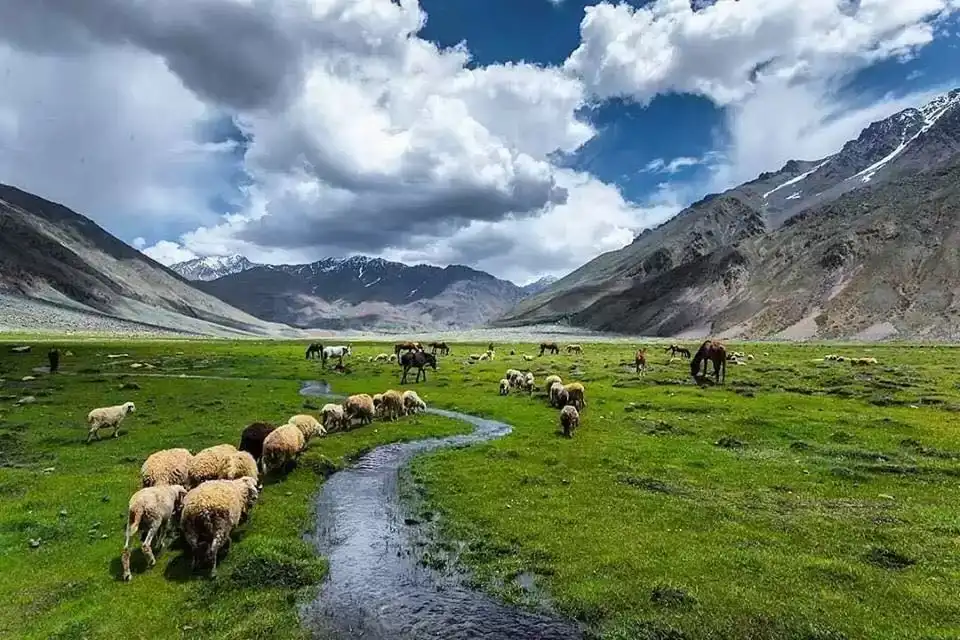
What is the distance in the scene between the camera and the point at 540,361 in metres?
82.6

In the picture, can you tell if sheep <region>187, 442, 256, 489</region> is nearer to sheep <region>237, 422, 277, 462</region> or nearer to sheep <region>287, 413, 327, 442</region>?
sheep <region>237, 422, 277, 462</region>

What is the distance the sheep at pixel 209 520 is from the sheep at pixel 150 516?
529 millimetres

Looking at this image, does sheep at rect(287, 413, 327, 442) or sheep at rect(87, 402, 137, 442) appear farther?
sheep at rect(87, 402, 137, 442)

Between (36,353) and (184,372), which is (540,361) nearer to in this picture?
(184,372)

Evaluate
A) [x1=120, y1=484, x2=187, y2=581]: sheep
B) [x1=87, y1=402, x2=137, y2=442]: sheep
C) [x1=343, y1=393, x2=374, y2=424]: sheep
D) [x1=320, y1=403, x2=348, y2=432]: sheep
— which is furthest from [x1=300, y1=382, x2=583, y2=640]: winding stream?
[x1=87, y1=402, x2=137, y2=442]: sheep

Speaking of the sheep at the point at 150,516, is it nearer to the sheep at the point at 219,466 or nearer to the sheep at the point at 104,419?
the sheep at the point at 219,466

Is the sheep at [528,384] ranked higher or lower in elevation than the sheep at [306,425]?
higher

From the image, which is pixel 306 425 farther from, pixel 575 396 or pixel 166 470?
pixel 575 396

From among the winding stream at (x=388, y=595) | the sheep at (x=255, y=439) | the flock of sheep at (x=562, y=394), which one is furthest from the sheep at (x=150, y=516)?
the flock of sheep at (x=562, y=394)

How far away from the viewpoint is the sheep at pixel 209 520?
17.0m

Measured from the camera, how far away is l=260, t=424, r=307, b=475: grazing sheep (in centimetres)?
2683

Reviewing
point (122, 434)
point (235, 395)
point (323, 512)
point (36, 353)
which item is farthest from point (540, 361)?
point (36, 353)

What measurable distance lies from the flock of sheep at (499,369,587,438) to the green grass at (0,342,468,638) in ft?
24.8

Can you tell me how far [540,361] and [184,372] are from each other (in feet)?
154
